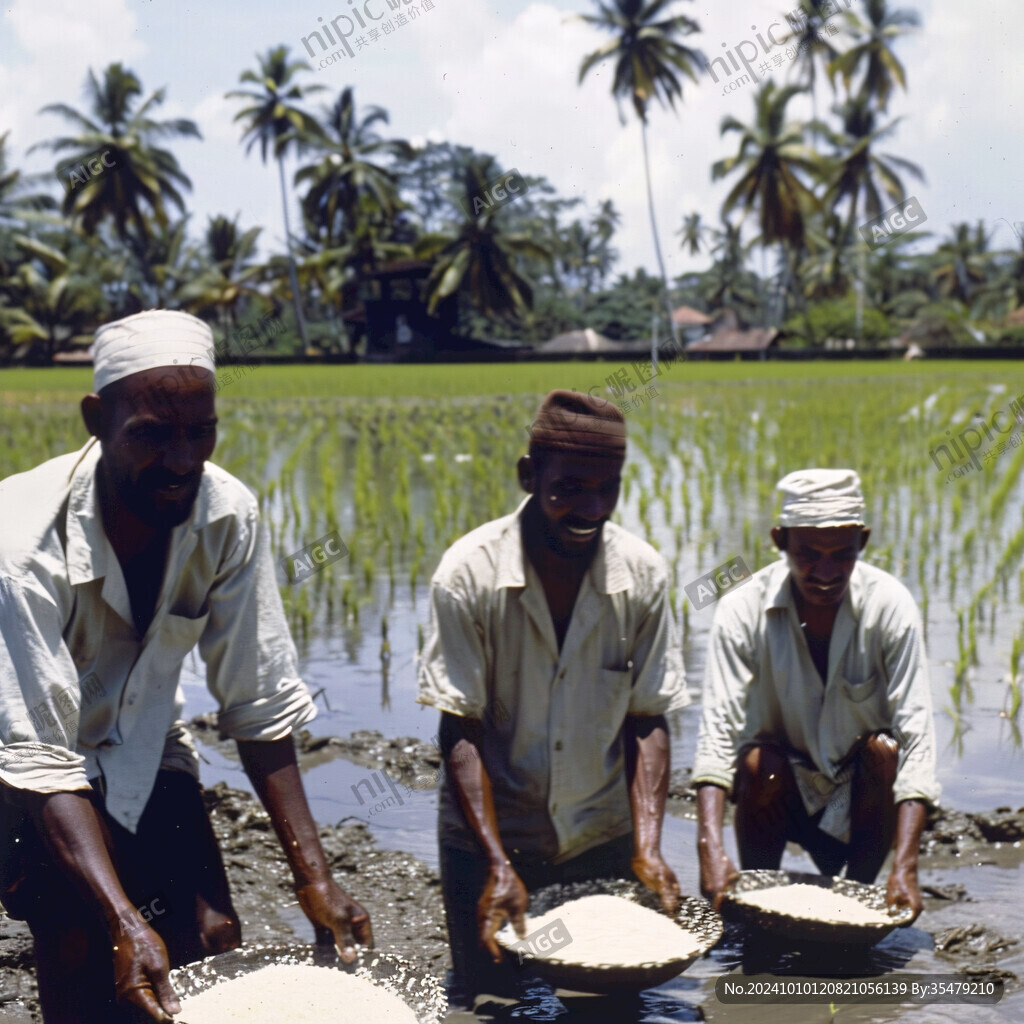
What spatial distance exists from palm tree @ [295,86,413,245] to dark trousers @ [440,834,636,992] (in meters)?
33.8

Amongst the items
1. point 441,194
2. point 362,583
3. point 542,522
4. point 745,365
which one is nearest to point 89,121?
point 745,365

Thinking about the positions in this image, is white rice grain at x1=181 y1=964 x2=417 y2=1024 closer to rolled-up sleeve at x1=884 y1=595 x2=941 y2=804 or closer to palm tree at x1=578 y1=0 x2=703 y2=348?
rolled-up sleeve at x1=884 y1=595 x2=941 y2=804

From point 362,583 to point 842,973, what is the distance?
4203 millimetres

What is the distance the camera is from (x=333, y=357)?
109 ft

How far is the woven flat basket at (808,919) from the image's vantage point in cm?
272

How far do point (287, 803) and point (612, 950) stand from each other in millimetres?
667

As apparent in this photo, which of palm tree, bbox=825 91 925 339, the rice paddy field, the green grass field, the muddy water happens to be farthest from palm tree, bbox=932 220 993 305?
the muddy water

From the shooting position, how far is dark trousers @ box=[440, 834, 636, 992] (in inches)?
109

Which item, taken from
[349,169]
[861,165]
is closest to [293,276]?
[349,169]

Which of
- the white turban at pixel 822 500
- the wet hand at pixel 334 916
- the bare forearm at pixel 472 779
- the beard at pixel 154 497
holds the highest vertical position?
the beard at pixel 154 497

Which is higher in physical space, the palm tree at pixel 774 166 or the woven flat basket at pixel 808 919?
the palm tree at pixel 774 166

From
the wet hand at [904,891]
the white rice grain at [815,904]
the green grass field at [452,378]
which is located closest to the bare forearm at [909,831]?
the wet hand at [904,891]

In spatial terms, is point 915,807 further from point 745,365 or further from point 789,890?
point 745,365

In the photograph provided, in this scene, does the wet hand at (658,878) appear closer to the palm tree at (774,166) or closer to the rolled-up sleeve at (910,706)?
the rolled-up sleeve at (910,706)
